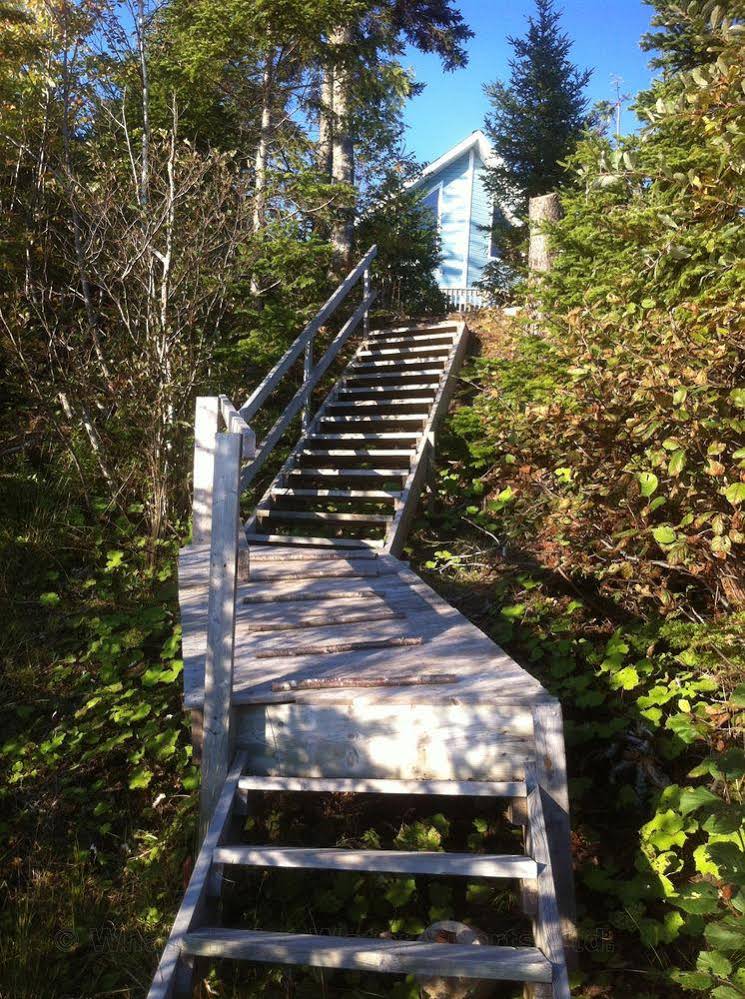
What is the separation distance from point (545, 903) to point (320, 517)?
423cm

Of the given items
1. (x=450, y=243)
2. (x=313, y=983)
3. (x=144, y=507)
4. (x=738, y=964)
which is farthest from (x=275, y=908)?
(x=450, y=243)

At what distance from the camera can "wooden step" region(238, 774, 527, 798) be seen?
262cm

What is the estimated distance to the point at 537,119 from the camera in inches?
573

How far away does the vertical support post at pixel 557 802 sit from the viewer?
2611mm

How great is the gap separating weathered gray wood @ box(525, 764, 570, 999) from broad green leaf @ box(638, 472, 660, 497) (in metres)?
1.48

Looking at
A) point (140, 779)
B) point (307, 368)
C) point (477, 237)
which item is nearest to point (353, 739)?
point (140, 779)

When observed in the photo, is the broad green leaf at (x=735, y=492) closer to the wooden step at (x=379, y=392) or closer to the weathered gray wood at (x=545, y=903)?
the weathered gray wood at (x=545, y=903)

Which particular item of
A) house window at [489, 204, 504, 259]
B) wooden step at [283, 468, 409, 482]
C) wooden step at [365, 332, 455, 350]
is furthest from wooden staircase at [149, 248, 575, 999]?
house window at [489, 204, 504, 259]

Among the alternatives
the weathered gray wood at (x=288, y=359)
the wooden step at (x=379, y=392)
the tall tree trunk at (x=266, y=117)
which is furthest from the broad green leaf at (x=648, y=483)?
the tall tree trunk at (x=266, y=117)

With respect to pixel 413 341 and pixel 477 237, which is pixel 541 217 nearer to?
pixel 413 341

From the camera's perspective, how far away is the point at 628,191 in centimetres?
626

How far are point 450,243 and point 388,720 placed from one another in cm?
2239

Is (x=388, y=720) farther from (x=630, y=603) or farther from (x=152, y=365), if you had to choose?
(x=152, y=365)

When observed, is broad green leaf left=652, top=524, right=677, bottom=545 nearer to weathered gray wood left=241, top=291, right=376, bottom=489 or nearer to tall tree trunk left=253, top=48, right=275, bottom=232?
weathered gray wood left=241, top=291, right=376, bottom=489
